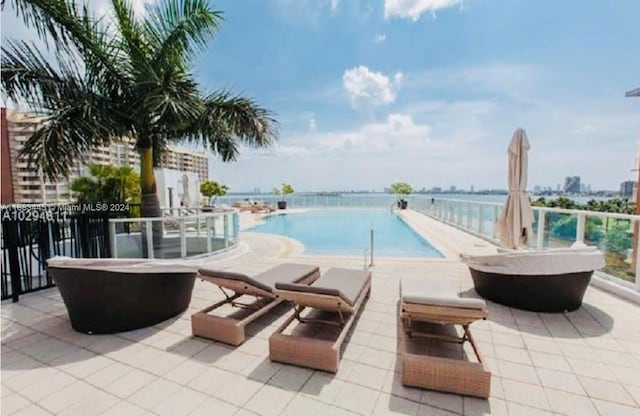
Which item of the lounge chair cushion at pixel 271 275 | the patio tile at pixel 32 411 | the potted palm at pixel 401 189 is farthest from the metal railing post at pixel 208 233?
the potted palm at pixel 401 189

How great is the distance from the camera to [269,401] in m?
2.19

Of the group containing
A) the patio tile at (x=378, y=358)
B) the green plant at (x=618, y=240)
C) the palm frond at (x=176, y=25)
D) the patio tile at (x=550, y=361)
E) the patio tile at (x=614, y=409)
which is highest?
the palm frond at (x=176, y=25)

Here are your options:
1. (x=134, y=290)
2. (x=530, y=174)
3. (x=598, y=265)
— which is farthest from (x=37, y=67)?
(x=598, y=265)

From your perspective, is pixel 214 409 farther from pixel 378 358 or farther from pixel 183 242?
pixel 183 242

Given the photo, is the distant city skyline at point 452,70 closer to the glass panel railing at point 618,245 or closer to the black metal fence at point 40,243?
the glass panel railing at point 618,245

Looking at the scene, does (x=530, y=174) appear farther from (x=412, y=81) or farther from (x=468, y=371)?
(x=412, y=81)

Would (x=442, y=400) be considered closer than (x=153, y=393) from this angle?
Yes

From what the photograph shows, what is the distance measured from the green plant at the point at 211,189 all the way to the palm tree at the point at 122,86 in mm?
17613

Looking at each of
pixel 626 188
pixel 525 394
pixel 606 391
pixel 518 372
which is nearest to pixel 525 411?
pixel 525 394

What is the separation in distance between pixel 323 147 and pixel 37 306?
58.9 ft

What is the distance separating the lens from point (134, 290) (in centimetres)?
325

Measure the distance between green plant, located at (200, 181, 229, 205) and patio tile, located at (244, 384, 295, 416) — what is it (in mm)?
22244

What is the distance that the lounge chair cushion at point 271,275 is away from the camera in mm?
3150

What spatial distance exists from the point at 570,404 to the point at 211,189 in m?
24.0
